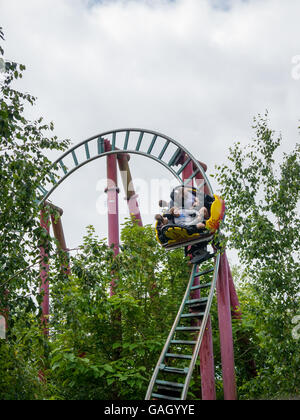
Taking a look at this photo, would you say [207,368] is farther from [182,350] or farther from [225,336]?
[182,350]

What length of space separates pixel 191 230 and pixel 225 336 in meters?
1.61

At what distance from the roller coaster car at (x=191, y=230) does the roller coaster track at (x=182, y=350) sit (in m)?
0.37

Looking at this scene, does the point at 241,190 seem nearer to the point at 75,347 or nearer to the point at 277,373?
the point at 277,373

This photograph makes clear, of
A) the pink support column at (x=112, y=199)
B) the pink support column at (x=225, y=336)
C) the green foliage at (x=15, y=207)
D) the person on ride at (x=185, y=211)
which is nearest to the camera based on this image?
the green foliage at (x=15, y=207)

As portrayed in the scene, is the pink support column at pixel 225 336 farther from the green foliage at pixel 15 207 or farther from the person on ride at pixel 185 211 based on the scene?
the green foliage at pixel 15 207

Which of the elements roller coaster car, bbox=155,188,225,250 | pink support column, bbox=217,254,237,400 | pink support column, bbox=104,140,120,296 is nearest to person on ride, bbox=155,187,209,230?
roller coaster car, bbox=155,188,225,250

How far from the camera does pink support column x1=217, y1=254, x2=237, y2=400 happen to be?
6.45 metres

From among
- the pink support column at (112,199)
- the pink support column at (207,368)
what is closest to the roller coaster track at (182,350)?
the pink support column at (207,368)

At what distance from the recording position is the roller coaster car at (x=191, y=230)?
6504mm

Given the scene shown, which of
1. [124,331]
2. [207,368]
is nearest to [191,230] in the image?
[207,368]

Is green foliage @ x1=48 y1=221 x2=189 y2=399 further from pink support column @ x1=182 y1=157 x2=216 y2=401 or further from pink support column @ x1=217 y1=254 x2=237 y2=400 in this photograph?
pink support column @ x1=217 y1=254 x2=237 y2=400

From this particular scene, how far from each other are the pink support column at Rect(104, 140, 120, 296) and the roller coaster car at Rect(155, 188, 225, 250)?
1.41m

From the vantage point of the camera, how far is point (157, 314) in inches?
300
